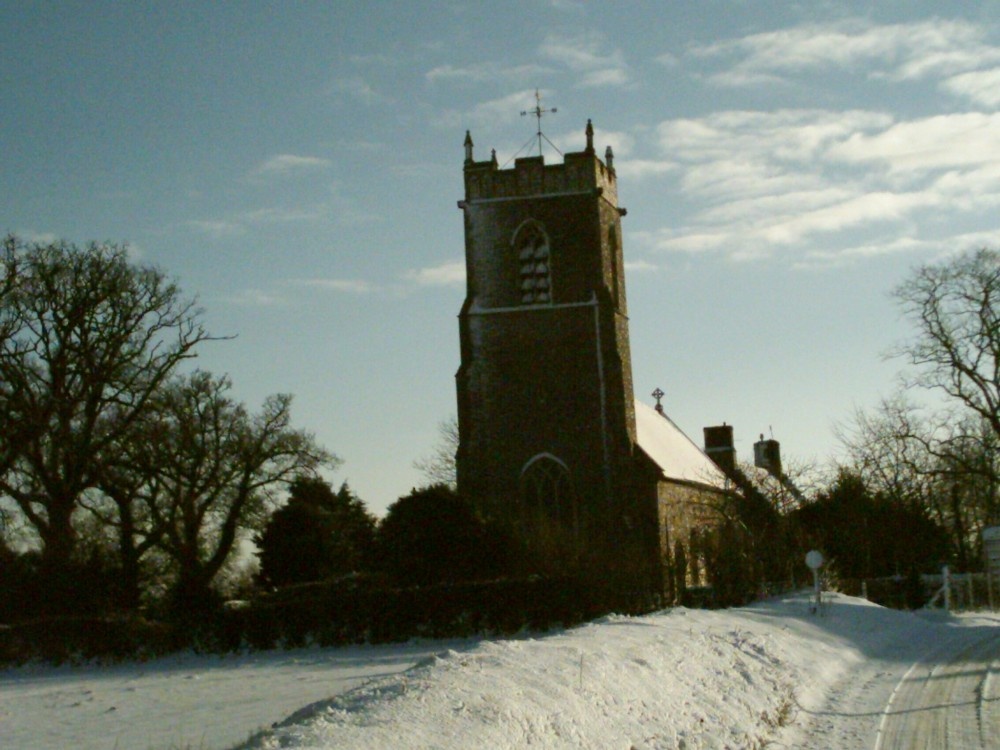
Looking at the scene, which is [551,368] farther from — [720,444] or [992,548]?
[720,444]

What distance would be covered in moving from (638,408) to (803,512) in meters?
10.0

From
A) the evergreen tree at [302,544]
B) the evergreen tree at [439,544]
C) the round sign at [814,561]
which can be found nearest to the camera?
the round sign at [814,561]

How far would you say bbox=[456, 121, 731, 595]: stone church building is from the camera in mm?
40031

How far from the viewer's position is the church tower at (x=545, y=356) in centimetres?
4019

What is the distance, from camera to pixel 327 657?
2309 cm

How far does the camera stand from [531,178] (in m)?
42.0

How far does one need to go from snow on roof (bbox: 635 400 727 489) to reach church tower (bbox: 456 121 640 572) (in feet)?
6.88

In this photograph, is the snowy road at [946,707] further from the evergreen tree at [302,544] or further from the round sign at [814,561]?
the evergreen tree at [302,544]

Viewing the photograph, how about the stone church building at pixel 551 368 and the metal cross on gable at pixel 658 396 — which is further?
the metal cross on gable at pixel 658 396

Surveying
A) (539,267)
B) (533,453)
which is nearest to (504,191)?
(539,267)

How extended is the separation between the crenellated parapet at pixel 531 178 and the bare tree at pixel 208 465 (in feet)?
33.1

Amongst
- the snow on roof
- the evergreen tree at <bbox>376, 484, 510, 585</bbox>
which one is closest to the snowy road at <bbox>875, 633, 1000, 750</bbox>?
the evergreen tree at <bbox>376, 484, 510, 585</bbox>

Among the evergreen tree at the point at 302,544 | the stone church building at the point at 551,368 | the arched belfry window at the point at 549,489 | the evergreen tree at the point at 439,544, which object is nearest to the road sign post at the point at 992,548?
the stone church building at the point at 551,368

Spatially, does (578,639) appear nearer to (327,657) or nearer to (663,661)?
(663,661)
